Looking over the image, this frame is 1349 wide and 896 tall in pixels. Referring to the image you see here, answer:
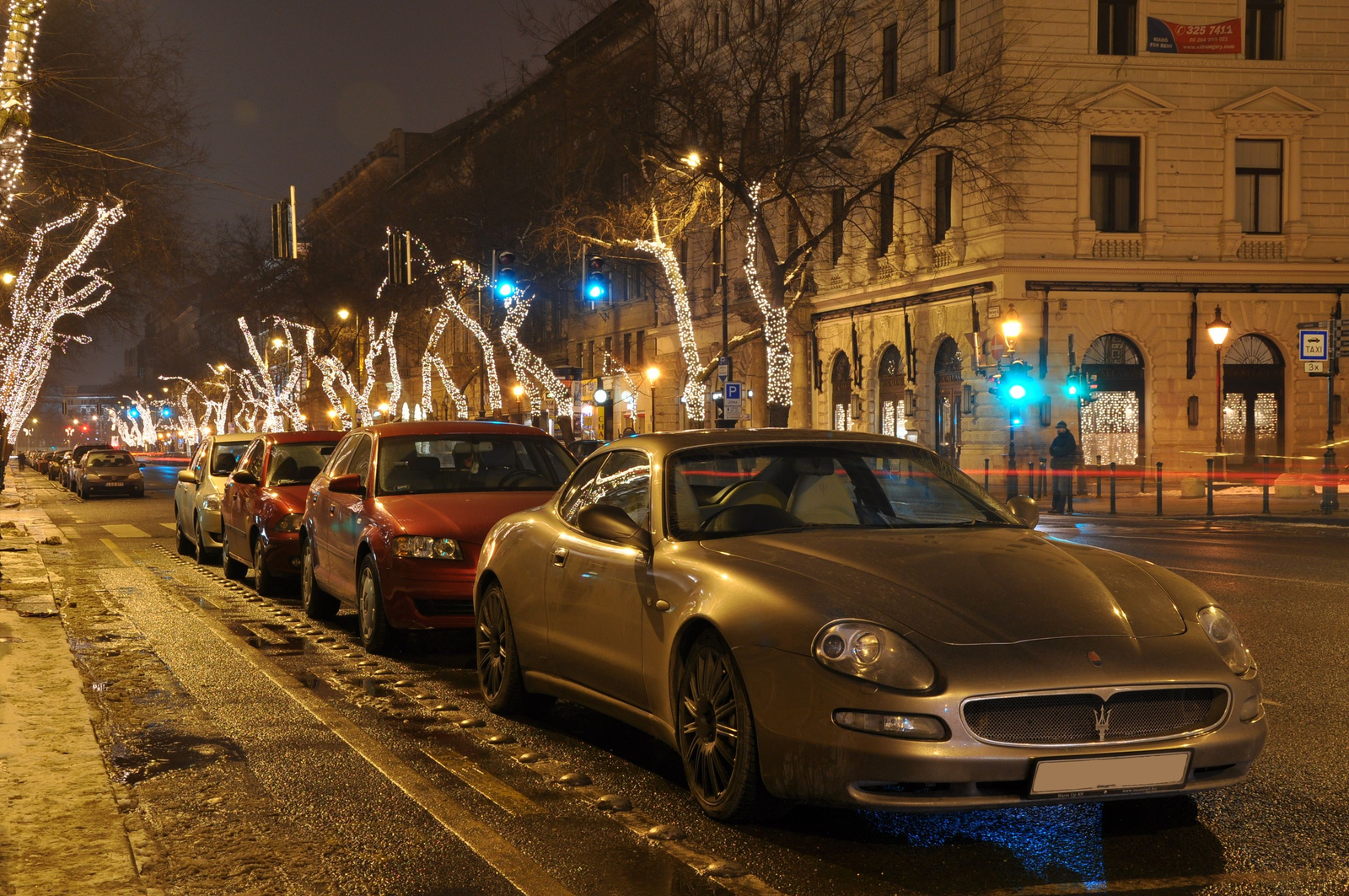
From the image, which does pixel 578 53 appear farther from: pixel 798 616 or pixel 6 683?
pixel 798 616

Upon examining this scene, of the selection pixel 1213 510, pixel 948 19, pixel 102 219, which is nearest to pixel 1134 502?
pixel 1213 510

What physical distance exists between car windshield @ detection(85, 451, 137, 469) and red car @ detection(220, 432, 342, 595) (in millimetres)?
31957

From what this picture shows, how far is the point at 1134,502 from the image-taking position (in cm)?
3297

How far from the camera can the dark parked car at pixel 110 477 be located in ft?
153

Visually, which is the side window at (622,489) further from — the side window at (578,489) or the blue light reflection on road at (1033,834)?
the blue light reflection on road at (1033,834)

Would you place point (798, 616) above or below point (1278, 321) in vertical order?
below

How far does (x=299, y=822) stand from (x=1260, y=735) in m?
3.50

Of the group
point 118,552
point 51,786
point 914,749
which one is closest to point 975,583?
point 914,749

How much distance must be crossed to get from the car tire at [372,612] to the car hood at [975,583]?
15.7ft

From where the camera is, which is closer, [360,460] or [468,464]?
[468,464]

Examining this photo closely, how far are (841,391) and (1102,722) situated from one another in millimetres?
42357

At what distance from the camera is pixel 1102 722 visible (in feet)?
16.2

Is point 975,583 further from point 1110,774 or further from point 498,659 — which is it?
point 498,659

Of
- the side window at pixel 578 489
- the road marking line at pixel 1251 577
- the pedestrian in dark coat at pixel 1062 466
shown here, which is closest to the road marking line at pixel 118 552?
the road marking line at pixel 1251 577
